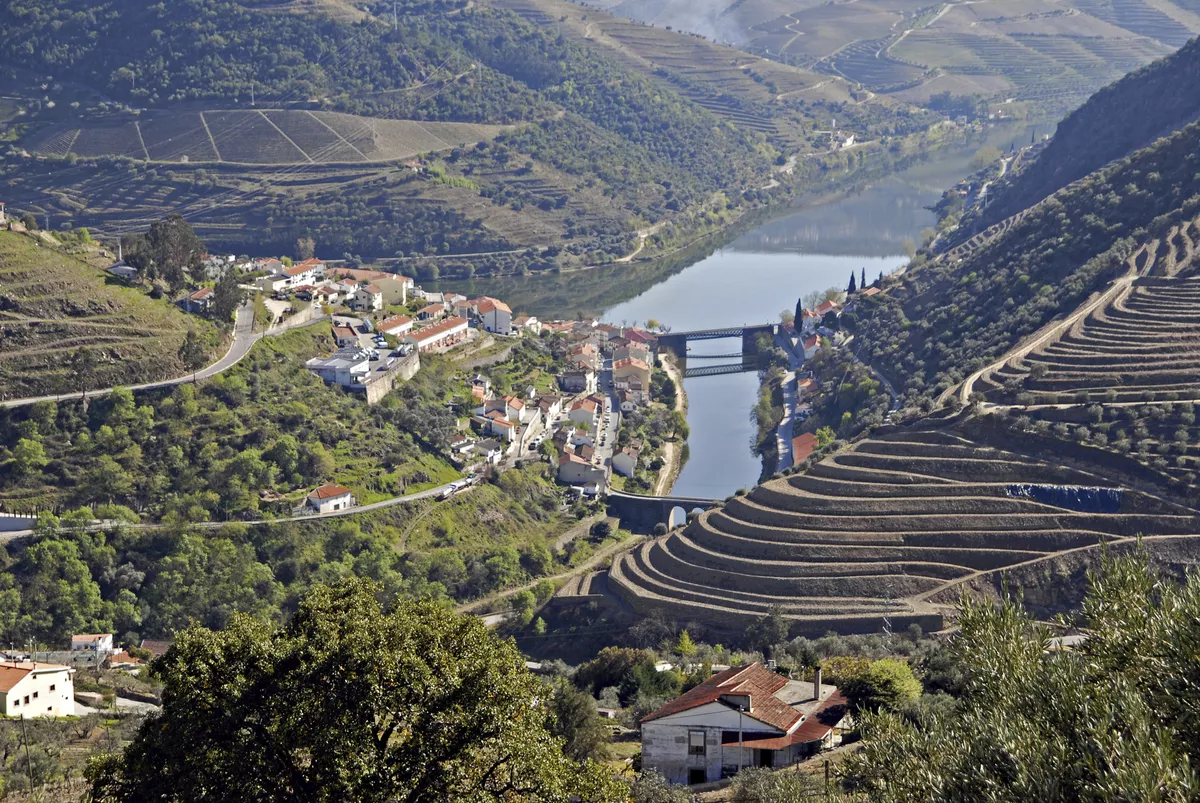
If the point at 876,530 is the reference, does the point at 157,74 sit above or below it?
above

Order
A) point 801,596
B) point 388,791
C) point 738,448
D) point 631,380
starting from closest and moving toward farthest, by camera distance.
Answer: point 388,791 < point 801,596 < point 738,448 < point 631,380

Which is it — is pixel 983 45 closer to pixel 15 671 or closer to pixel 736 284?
pixel 736 284

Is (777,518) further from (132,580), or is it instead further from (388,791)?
(388,791)

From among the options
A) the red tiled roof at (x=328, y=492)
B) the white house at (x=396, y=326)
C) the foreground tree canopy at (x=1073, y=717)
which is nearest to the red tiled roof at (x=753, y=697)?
the foreground tree canopy at (x=1073, y=717)

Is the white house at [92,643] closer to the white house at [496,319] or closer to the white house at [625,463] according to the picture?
the white house at [625,463]

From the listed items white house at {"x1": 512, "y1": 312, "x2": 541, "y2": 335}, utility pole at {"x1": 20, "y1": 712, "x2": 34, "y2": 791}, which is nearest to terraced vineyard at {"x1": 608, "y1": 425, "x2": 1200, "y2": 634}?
utility pole at {"x1": 20, "y1": 712, "x2": 34, "y2": 791}

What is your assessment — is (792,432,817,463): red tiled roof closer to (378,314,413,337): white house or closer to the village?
the village

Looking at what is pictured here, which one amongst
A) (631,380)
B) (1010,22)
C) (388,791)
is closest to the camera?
(388,791)

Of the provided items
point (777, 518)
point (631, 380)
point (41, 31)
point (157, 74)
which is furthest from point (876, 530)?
point (41, 31)
